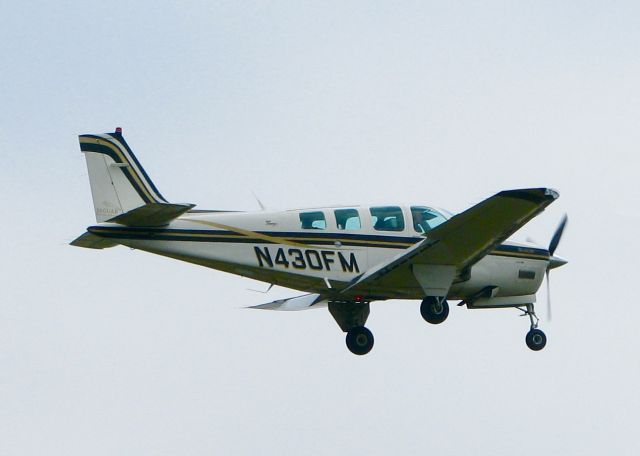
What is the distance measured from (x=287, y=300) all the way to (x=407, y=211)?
4.00 metres

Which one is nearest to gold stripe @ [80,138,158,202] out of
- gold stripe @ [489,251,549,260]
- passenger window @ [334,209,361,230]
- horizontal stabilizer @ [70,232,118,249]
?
horizontal stabilizer @ [70,232,118,249]

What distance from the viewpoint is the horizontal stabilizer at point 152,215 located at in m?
23.0

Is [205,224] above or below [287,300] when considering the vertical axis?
above

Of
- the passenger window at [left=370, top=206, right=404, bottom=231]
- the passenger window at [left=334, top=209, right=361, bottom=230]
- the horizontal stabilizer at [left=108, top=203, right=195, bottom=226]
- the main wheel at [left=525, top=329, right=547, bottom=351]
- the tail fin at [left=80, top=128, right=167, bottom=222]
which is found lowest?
the main wheel at [left=525, top=329, right=547, bottom=351]

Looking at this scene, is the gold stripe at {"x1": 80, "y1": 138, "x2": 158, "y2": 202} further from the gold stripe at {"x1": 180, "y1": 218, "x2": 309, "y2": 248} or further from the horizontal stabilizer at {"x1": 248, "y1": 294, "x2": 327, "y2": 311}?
the horizontal stabilizer at {"x1": 248, "y1": 294, "x2": 327, "y2": 311}

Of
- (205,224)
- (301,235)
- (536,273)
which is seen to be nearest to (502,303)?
(536,273)

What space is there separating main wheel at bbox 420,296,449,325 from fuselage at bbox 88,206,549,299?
0.52m

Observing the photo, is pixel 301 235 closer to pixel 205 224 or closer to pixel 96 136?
pixel 205 224

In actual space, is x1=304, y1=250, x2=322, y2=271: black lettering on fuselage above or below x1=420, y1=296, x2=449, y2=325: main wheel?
above

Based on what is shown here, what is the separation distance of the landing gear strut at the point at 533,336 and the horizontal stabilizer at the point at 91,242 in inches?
327

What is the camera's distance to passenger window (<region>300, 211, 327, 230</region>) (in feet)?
79.9

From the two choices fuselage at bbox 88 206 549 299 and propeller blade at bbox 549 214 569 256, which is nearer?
fuselage at bbox 88 206 549 299

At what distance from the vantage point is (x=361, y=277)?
79.9ft

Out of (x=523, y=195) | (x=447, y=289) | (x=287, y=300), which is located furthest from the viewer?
(x=287, y=300)
